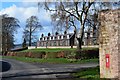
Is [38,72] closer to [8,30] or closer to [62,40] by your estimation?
[8,30]

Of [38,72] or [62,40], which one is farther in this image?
[62,40]

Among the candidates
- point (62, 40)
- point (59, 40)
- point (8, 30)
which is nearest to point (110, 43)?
point (8, 30)

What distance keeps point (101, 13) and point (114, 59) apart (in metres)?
2.66

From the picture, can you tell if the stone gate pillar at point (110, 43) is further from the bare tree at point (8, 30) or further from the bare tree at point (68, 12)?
the bare tree at point (8, 30)

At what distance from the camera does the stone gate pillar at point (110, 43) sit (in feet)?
51.8

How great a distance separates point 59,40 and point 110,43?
98.8 metres

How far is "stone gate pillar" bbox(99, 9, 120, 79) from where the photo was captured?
15797 millimetres

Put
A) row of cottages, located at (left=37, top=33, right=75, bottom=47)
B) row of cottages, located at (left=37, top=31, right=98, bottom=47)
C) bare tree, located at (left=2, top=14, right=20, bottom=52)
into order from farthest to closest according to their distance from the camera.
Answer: row of cottages, located at (left=37, top=33, right=75, bottom=47), row of cottages, located at (left=37, top=31, right=98, bottom=47), bare tree, located at (left=2, top=14, right=20, bottom=52)

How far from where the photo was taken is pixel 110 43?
16203 mm

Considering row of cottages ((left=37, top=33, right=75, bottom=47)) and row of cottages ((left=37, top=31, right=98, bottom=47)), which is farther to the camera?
row of cottages ((left=37, top=33, right=75, bottom=47))

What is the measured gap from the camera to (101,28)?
1686 cm

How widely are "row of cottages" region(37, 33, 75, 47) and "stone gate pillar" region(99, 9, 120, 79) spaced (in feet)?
271

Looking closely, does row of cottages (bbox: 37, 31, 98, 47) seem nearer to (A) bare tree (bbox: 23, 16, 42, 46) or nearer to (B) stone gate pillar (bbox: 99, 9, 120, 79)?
(A) bare tree (bbox: 23, 16, 42, 46)

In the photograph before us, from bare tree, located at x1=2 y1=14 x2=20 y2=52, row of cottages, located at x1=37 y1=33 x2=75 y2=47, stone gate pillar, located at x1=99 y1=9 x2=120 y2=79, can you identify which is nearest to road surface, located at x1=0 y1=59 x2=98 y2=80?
stone gate pillar, located at x1=99 y1=9 x2=120 y2=79
